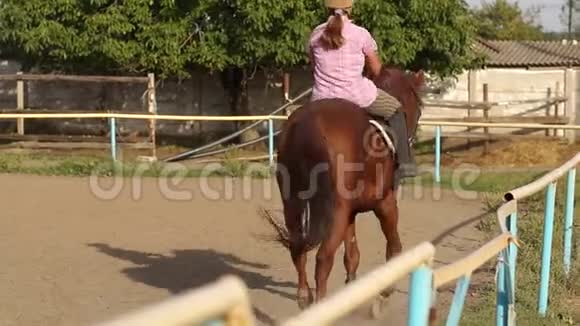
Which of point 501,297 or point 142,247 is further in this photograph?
point 142,247

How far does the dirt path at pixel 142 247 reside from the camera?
747 cm

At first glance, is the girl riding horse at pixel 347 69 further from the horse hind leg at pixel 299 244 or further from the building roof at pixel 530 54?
the building roof at pixel 530 54

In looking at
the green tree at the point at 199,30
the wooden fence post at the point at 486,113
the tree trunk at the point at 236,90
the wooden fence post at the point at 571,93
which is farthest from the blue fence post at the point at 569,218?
the wooden fence post at the point at 571,93

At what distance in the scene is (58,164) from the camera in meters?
16.7

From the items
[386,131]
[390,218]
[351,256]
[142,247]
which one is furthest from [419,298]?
[142,247]

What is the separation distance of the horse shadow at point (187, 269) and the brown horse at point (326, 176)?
88cm

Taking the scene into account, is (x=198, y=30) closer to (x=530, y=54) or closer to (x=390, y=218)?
(x=390, y=218)

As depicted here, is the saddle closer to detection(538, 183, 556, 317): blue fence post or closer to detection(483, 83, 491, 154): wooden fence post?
detection(538, 183, 556, 317): blue fence post

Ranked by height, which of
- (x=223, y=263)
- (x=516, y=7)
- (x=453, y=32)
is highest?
(x=516, y=7)

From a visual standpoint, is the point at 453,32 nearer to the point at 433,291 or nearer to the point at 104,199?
the point at 104,199

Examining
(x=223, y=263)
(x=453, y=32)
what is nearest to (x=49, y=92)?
(x=453, y=32)

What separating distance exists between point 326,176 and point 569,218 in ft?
8.42

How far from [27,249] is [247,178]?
6.74 meters

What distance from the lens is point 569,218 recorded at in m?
8.10
